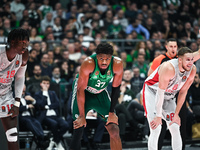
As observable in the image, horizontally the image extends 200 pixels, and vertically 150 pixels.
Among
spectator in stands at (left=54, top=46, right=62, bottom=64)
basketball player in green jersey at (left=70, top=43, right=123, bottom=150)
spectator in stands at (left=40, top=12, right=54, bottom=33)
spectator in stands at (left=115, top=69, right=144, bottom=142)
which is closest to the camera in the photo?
basketball player in green jersey at (left=70, top=43, right=123, bottom=150)

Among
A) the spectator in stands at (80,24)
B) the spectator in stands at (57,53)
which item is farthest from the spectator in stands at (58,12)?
the spectator in stands at (57,53)

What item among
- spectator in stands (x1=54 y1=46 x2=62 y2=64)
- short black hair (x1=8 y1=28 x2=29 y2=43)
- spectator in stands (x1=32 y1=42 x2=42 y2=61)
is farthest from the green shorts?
spectator in stands (x1=54 y1=46 x2=62 y2=64)

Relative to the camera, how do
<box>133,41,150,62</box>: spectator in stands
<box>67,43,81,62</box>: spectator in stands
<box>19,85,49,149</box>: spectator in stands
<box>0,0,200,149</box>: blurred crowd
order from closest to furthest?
<box>19,85,49,149</box>: spectator in stands < <box>0,0,200,149</box>: blurred crowd < <box>67,43,81,62</box>: spectator in stands < <box>133,41,150,62</box>: spectator in stands

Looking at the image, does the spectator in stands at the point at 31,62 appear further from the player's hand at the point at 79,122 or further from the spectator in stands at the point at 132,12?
the spectator in stands at the point at 132,12

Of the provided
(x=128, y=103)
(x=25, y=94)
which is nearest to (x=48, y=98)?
(x=25, y=94)

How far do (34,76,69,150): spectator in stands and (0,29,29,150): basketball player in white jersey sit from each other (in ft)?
8.49

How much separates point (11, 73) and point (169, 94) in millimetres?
2260

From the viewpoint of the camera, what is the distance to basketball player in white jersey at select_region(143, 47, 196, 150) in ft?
16.1

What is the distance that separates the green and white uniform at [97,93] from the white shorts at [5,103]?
0.90 meters

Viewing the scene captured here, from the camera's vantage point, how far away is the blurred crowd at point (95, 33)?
27.2 ft

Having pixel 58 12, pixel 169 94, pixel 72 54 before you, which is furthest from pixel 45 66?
pixel 169 94

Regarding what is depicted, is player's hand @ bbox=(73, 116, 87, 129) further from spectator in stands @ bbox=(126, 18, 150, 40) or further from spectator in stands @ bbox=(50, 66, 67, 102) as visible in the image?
spectator in stands @ bbox=(126, 18, 150, 40)

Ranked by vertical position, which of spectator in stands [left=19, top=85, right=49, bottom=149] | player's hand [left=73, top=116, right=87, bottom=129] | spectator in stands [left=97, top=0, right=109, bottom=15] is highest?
spectator in stands [left=97, top=0, right=109, bottom=15]

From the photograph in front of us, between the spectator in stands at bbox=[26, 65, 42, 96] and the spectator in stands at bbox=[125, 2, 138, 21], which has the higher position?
the spectator in stands at bbox=[125, 2, 138, 21]
